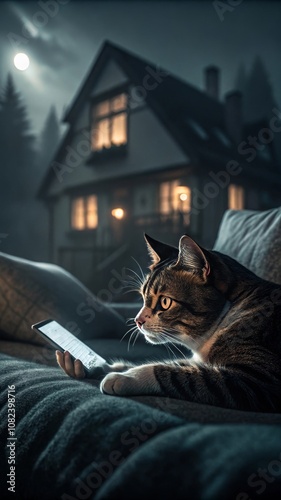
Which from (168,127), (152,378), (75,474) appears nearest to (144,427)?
(75,474)

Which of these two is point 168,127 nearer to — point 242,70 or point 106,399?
point 106,399

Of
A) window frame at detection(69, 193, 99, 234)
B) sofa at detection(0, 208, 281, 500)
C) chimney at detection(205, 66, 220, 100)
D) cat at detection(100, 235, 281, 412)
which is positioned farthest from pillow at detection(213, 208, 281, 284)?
chimney at detection(205, 66, 220, 100)

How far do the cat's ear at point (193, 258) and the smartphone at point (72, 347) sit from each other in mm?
460

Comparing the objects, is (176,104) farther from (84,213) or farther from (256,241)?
(256,241)

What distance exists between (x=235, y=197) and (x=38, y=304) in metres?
8.60

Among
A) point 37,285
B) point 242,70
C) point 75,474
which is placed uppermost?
point 242,70

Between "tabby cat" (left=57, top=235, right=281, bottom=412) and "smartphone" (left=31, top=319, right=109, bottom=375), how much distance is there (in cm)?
7

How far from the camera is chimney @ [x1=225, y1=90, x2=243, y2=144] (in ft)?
32.7

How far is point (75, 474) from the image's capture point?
632 millimetres

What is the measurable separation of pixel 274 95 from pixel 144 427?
16.6 m

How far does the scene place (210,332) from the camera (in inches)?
52.1

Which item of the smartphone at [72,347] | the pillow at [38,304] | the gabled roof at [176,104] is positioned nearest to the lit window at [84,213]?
the gabled roof at [176,104]

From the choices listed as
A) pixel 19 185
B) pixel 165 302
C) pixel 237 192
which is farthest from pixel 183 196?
pixel 165 302

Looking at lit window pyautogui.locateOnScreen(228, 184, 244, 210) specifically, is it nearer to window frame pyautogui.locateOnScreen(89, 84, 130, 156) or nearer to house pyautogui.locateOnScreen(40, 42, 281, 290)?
house pyautogui.locateOnScreen(40, 42, 281, 290)
